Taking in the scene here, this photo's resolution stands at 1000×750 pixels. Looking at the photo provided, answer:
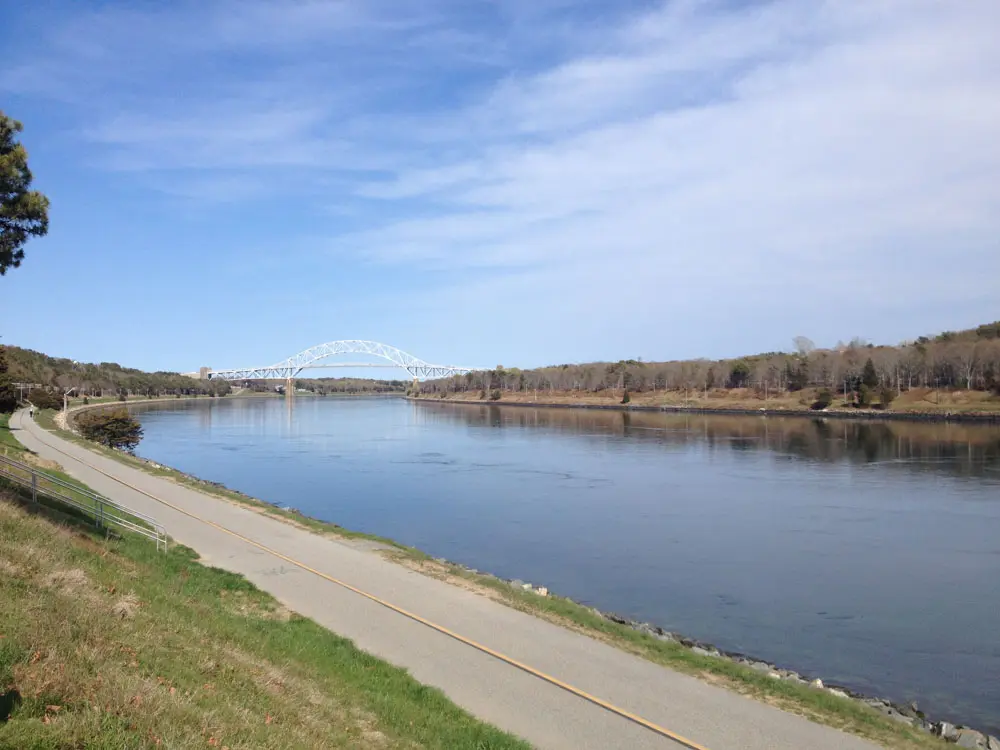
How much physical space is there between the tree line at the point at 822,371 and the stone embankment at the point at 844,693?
264 ft

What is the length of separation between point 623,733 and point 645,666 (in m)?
2.23

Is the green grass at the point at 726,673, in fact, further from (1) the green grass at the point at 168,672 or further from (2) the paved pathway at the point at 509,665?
(1) the green grass at the point at 168,672

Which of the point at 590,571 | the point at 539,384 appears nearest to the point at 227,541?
the point at 590,571

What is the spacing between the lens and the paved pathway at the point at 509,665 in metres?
7.39

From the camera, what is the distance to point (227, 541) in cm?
1584

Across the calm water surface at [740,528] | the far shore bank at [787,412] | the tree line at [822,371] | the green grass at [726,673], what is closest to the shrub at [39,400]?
the calm water surface at [740,528]

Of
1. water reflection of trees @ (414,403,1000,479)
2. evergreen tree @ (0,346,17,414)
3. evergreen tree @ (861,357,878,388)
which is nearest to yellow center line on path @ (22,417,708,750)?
evergreen tree @ (0,346,17,414)

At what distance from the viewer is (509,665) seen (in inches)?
353

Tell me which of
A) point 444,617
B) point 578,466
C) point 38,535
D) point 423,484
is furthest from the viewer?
point 578,466

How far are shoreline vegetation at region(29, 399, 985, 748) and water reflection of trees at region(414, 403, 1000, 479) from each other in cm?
2938

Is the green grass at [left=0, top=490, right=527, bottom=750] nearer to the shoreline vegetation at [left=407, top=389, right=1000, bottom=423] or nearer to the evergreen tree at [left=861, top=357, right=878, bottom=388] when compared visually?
the shoreline vegetation at [left=407, top=389, right=1000, bottom=423]

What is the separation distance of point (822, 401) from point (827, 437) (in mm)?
35539

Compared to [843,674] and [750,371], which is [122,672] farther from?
[750,371]

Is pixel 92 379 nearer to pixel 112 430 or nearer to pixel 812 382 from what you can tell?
pixel 112 430
